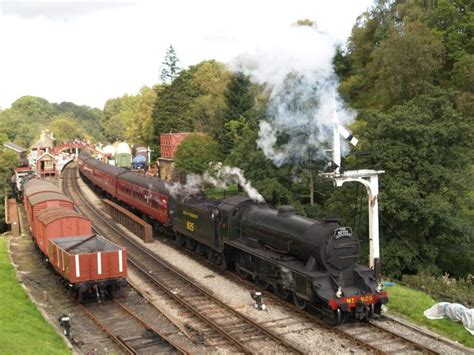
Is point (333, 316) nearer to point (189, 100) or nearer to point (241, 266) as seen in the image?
point (241, 266)

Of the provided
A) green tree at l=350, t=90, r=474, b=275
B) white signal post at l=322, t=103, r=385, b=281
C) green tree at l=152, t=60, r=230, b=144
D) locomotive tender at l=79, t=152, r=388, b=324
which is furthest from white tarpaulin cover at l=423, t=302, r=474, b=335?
green tree at l=152, t=60, r=230, b=144

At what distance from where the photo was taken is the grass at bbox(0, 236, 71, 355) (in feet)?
37.4

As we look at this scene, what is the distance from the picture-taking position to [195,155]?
41.7 meters

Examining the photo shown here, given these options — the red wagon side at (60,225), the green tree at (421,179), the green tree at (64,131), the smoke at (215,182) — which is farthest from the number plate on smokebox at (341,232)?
the green tree at (64,131)

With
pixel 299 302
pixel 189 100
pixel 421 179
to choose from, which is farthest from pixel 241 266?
pixel 189 100

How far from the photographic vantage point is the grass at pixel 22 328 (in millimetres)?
11398

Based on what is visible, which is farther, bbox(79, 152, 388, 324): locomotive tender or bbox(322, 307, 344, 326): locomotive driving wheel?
bbox(79, 152, 388, 324): locomotive tender

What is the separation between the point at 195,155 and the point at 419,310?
94.8ft

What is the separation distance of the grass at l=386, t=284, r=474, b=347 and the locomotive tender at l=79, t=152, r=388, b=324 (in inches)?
39.4

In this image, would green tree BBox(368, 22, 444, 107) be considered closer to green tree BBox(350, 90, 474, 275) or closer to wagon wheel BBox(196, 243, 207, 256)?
green tree BBox(350, 90, 474, 275)

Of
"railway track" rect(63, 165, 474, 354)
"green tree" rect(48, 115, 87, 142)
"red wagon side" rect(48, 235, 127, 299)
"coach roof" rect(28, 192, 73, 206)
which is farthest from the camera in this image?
"green tree" rect(48, 115, 87, 142)

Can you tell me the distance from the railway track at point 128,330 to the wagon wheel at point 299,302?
4.36m

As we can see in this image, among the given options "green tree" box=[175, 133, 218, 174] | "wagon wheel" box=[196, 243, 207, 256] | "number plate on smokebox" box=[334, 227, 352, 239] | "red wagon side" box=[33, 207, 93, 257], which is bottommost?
"wagon wheel" box=[196, 243, 207, 256]

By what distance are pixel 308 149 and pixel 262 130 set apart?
2.74 meters
